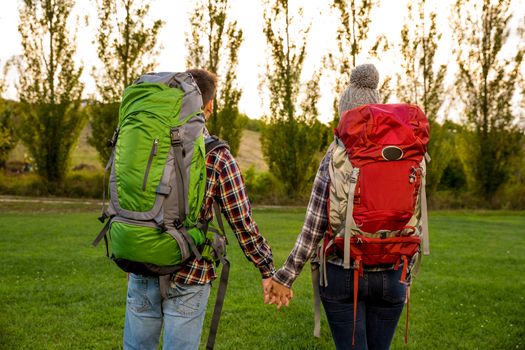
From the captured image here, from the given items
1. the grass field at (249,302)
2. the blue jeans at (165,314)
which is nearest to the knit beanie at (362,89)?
the blue jeans at (165,314)

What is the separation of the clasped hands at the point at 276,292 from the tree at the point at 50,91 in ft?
103

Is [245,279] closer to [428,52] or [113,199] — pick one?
[113,199]

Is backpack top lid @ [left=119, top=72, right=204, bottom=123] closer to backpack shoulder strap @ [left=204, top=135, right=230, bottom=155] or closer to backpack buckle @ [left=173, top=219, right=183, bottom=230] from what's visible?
backpack shoulder strap @ [left=204, top=135, right=230, bottom=155]

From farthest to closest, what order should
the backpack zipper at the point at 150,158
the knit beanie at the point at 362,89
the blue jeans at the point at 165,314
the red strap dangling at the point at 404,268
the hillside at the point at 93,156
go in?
the hillside at the point at 93,156, the knit beanie at the point at 362,89, the red strap dangling at the point at 404,268, the blue jeans at the point at 165,314, the backpack zipper at the point at 150,158

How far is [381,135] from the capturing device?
296 cm

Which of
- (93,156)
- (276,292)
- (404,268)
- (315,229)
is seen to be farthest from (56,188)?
(404,268)

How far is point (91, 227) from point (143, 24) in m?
16.2

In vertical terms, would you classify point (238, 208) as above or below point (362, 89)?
below

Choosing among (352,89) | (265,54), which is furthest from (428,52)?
(352,89)

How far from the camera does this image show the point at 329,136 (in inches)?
1261

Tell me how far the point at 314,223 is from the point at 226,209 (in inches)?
18.4

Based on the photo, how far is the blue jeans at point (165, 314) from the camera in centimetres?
296

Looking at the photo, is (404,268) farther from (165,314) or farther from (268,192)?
(268,192)

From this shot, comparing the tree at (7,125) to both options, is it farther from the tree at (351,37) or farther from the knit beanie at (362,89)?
the knit beanie at (362,89)
